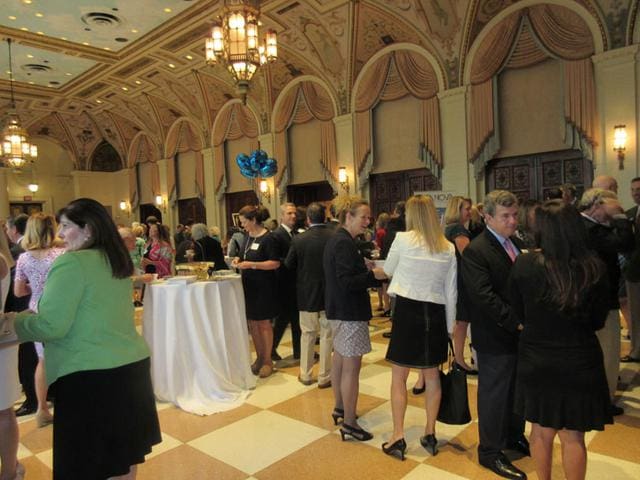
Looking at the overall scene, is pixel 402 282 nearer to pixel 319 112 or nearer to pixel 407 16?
pixel 407 16

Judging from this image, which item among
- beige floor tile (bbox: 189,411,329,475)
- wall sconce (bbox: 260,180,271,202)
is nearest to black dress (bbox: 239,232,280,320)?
beige floor tile (bbox: 189,411,329,475)

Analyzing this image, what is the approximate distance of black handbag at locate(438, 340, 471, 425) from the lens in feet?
8.64

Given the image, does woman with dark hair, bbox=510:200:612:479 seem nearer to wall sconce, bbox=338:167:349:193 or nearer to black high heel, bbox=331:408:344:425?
black high heel, bbox=331:408:344:425

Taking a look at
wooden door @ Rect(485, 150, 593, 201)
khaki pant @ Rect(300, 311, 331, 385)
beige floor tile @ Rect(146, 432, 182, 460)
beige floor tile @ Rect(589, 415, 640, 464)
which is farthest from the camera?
wooden door @ Rect(485, 150, 593, 201)

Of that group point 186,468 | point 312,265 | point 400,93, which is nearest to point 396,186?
point 400,93

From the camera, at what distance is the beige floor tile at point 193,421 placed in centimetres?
312

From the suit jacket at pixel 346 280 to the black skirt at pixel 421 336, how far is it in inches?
11.9

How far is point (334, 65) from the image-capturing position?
10398 millimetres

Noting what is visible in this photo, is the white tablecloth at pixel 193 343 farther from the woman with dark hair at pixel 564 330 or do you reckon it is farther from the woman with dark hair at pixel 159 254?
the woman with dark hair at pixel 159 254

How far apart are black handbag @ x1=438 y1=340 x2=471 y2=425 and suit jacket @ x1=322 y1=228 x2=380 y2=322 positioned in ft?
1.98

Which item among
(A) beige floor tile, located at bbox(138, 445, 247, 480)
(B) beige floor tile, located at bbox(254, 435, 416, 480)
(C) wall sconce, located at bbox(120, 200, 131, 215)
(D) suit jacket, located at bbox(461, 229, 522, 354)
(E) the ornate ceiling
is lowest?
(A) beige floor tile, located at bbox(138, 445, 247, 480)

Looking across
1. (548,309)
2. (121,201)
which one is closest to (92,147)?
(121,201)

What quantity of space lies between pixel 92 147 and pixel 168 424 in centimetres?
1774

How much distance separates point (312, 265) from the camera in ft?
12.8
